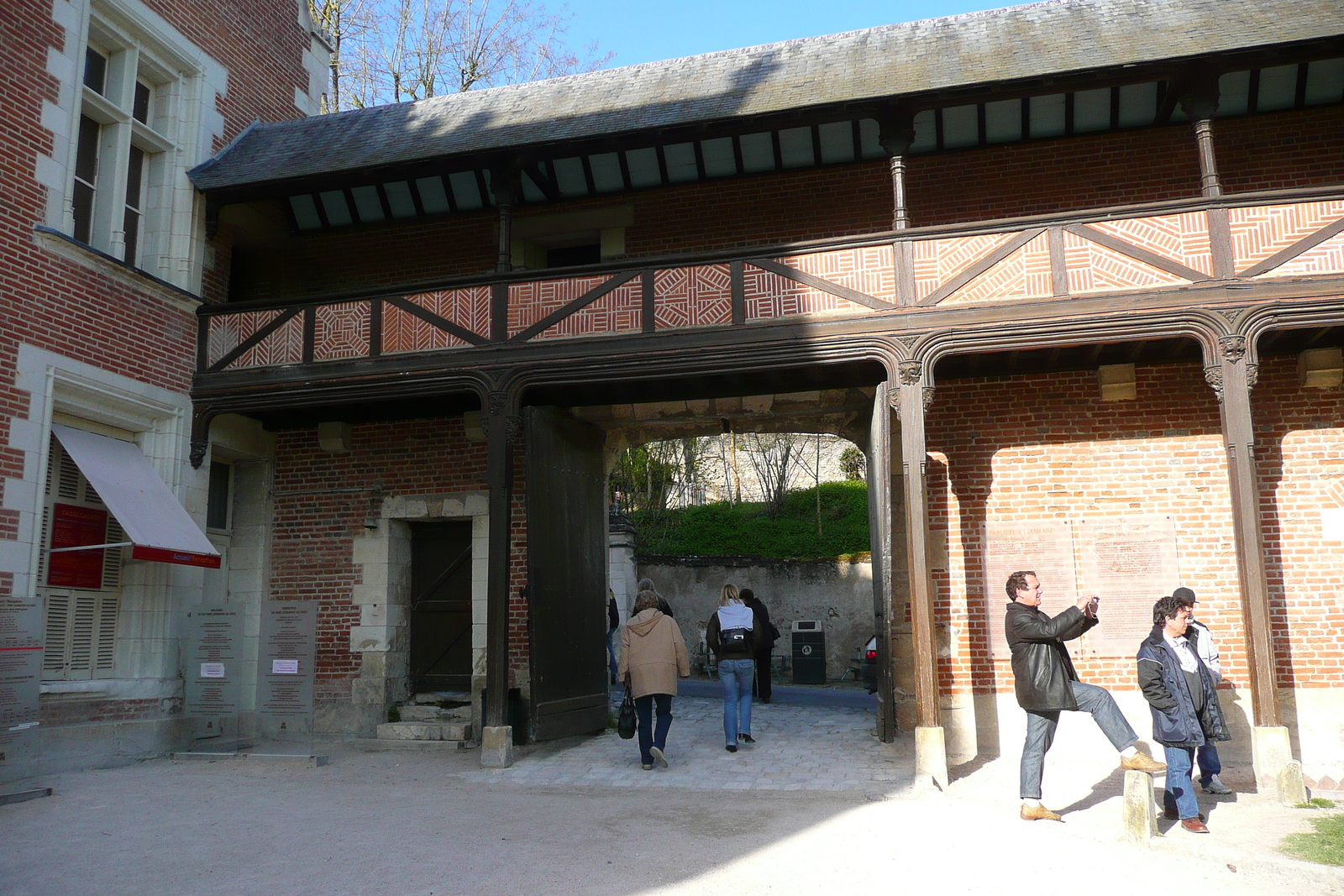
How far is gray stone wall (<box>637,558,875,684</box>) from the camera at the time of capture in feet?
57.2

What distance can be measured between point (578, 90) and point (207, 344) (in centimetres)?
469

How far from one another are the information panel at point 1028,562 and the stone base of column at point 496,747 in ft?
14.1

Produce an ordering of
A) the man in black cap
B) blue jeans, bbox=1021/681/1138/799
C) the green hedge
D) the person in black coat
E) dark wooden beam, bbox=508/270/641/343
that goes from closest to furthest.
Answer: blue jeans, bbox=1021/681/1138/799
the man in black cap
dark wooden beam, bbox=508/270/641/343
the person in black coat
the green hedge

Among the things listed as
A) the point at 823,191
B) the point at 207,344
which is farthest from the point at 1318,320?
the point at 207,344

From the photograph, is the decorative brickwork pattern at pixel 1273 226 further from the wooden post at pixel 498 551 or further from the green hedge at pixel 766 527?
the green hedge at pixel 766 527

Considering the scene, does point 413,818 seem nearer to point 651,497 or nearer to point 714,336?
point 714,336

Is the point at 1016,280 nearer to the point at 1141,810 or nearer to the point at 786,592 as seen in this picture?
the point at 1141,810

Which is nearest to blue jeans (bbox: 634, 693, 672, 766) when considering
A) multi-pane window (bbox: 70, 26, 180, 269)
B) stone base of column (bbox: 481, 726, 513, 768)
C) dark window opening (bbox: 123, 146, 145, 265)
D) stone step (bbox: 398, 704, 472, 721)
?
stone base of column (bbox: 481, 726, 513, 768)

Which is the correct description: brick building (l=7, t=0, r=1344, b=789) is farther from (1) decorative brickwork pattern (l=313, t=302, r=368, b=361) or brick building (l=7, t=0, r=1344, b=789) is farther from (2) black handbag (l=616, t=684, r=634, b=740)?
(2) black handbag (l=616, t=684, r=634, b=740)

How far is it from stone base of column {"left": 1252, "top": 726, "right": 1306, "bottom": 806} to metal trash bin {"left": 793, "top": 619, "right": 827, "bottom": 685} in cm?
917

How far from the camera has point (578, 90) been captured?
421 inches

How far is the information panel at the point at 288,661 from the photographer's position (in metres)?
8.34

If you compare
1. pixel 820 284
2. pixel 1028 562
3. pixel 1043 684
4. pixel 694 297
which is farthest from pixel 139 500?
pixel 1028 562

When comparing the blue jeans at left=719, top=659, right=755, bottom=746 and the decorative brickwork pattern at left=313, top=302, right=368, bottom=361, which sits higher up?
the decorative brickwork pattern at left=313, top=302, right=368, bottom=361
